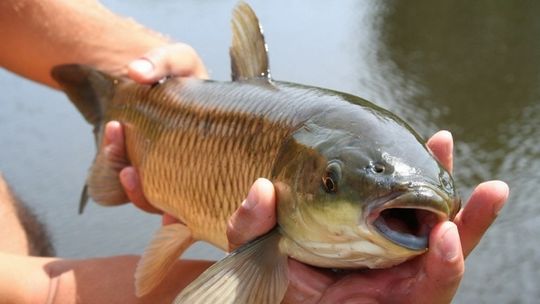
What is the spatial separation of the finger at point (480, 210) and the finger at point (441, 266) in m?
0.12

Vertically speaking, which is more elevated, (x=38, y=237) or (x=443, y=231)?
(x=443, y=231)

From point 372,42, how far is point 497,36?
3.79 feet

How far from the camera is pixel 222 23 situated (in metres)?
6.55

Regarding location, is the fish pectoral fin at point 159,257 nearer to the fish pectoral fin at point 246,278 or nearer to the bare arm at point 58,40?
the fish pectoral fin at point 246,278

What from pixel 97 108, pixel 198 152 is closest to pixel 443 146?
pixel 198 152

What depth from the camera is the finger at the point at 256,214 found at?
Result: 123 cm

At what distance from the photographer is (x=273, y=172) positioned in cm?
134

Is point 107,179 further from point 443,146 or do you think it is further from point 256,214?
point 443,146

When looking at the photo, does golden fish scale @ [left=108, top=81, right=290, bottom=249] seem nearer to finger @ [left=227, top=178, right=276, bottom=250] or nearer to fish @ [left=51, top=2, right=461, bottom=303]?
fish @ [left=51, top=2, right=461, bottom=303]

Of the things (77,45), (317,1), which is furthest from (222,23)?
(77,45)

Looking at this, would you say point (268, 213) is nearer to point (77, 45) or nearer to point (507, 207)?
point (77, 45)

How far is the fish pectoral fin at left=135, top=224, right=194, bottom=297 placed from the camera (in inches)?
69.7

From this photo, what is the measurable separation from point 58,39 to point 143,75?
31.6 inches

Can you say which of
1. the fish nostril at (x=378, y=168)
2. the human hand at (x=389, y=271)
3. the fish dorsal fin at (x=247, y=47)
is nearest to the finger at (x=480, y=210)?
the human hand at (x=389, y=271)
